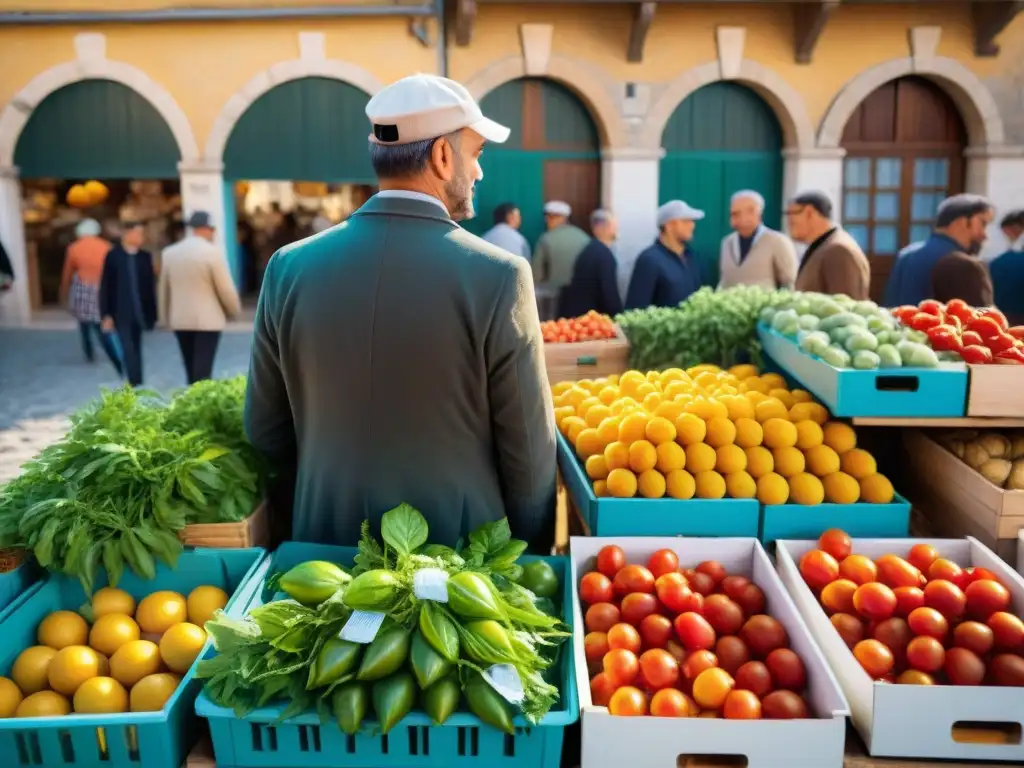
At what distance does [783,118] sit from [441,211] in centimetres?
1111

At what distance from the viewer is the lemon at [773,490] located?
117 inches

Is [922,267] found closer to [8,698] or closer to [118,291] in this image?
[8,698]

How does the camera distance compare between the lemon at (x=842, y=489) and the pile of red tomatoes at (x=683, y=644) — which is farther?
the lemon at (x=842, y=489)

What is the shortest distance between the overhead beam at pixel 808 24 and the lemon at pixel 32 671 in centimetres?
1142

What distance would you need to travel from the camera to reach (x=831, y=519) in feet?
9.67

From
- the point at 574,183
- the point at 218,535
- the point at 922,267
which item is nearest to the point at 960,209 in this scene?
the point at 922,267

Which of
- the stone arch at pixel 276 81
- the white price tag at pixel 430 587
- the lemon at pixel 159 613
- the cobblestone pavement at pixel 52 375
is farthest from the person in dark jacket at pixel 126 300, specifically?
the white price tag at pixel 430 587

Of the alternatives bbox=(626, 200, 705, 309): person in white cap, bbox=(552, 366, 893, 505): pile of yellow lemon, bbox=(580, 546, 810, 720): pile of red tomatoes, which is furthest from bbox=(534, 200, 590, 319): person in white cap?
bbox=(580, 546, 810, 720): pile of red tomatoes

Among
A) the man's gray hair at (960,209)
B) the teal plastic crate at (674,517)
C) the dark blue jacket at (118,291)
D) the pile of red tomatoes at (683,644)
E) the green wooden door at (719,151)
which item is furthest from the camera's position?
the green wooden door at (719,151)

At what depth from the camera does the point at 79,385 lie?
32.9 feet

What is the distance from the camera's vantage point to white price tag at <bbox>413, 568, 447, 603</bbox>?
2.03 metres

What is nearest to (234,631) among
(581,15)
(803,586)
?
(803,586)

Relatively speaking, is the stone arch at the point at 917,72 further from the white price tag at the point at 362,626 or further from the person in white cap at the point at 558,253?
the white price tag at the point at 362,626

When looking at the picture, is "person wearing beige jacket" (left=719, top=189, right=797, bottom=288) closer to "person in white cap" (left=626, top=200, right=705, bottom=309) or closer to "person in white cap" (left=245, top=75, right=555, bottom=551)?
"person in white cap" (left=626, top=200, right=705, bottom=309)
